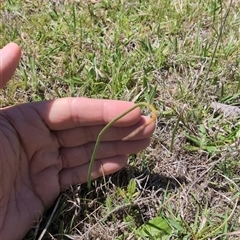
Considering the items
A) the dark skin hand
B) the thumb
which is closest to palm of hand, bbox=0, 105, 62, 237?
the dark skin hand

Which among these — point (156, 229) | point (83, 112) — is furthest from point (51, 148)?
point (156, 229)

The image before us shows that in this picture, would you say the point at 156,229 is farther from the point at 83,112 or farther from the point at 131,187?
the point at 83,112

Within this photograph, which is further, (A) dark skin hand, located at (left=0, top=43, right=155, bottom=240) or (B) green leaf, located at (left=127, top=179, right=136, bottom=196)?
(B) green leaf, located at (left=127, top=179, right=136, bottom=196)

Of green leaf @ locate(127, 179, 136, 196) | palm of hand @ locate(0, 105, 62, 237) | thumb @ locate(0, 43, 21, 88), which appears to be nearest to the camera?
thumb @ locate(0, 43, 21, 88)

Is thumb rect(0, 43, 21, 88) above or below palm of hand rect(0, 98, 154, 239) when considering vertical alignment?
above

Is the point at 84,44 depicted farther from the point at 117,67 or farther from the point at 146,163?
the point at 146,163

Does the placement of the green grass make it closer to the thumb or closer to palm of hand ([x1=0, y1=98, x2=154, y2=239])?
palm of hand ([x1=0, y1=98, x2=154, y2=239])
